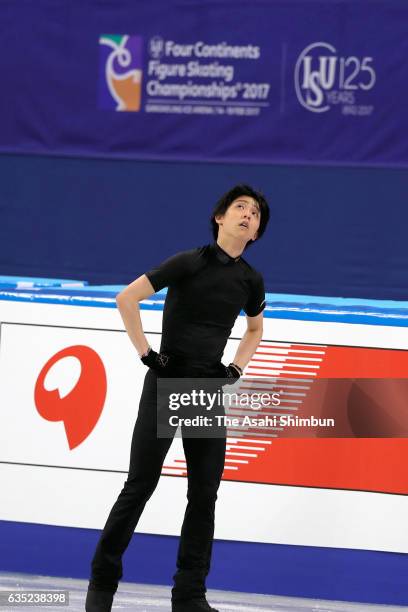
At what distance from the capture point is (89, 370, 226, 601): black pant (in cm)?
363

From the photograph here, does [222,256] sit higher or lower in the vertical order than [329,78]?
lower

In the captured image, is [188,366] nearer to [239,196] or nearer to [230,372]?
[230,372]

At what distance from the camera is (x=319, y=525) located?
4.42 meters

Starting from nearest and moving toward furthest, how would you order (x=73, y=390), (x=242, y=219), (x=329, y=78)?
1. (x=242, y=219)
2. (x=73, y=390)
3. (x=329, y=78)

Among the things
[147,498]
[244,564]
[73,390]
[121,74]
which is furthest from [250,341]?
[121,74]

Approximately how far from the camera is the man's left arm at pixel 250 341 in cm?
391

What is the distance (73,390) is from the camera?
4.59 meters

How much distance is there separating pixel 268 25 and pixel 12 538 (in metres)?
4.59

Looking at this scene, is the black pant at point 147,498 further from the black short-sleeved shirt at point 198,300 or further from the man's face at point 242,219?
the man's face at point 242,219

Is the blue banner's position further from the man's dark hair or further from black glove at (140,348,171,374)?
black glove at (140,348,171,374)

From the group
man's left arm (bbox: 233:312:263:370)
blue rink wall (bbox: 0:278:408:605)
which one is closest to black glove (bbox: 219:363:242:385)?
man's left arm (bbox: 233:312:263:370)

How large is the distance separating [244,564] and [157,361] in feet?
4.59

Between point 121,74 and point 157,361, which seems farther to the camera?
point 121,74

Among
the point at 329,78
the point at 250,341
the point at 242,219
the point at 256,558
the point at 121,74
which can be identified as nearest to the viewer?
the point at 242,219
